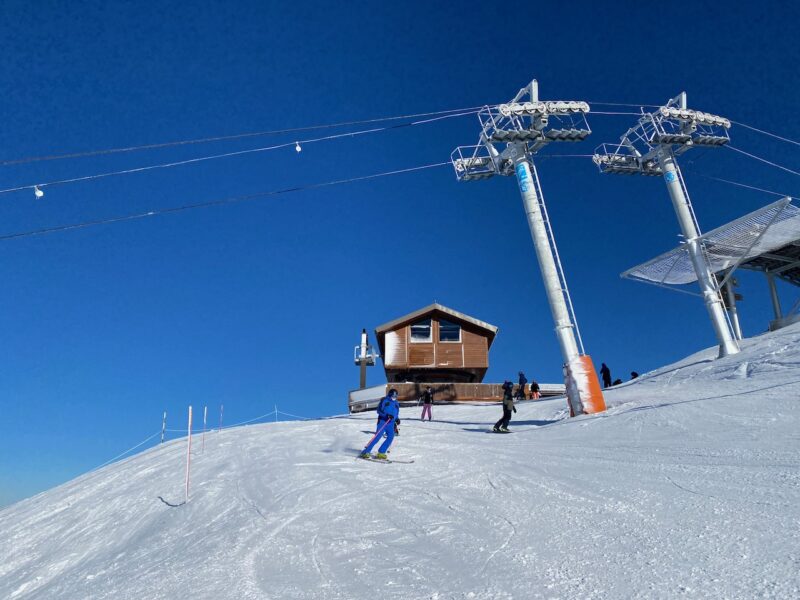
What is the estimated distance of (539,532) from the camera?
5641 mm

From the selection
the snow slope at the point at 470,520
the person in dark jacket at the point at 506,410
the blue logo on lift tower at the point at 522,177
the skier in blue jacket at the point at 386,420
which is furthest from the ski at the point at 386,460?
the blue logo on lift tower at the point at 522,177

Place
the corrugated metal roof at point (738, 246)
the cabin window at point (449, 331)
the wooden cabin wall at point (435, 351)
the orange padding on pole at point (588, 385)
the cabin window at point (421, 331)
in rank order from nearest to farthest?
1. the orange padding on pole at point (588, 385)
2. the corrugated metal roof at point (738, 246)
3. the wooden cabin wall at point (435, 351)
4. the cabin window at point (421, 331)
5. the cabin window at point (449, 331)

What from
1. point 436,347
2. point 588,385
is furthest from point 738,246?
point 436,347

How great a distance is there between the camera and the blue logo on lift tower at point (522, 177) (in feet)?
65.0

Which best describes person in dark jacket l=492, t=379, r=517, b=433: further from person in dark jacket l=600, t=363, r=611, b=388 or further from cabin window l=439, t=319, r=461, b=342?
cabin window l=439, t=319, r=461, b=342

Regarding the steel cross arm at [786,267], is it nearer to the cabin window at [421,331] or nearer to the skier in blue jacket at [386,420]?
the cabin window at [421,331]

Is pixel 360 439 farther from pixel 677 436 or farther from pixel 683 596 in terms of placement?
pixel 683 596

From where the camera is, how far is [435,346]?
3731cm

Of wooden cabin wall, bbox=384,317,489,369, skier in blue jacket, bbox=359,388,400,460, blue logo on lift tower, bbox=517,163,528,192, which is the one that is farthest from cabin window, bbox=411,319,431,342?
skier in blue jacket, bbox=359,388,400,460

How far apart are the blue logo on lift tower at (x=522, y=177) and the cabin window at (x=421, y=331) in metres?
19.0

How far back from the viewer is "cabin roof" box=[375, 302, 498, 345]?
36.9 metres

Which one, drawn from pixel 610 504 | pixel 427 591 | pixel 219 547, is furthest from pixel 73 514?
pixel 610 504

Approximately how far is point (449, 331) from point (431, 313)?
187 centimetres

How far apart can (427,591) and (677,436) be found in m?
7.36
